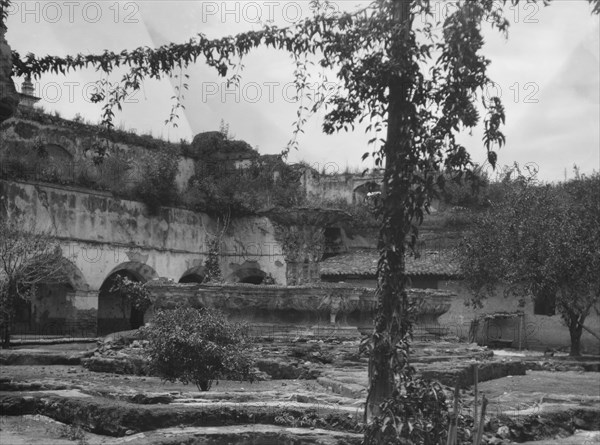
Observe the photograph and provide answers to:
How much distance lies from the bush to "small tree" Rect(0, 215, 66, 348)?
8748 millimetres

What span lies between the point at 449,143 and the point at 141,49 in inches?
75.2

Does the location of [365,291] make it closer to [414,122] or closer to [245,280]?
[414,122]

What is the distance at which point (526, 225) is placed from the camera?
63.6 ft

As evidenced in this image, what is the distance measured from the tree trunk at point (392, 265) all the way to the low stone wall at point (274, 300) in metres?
8.94

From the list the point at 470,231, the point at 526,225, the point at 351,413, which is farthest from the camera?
the point at 470,231

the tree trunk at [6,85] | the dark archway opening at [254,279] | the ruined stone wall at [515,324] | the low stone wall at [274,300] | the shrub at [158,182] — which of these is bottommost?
the ruined stone wall at [515,324]

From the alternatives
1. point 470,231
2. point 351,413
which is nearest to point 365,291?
point 351,413

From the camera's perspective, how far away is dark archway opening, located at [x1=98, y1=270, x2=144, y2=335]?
80.3ft

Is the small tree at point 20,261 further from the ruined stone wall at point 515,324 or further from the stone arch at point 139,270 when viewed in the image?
the ruined stone wall at point 515,324

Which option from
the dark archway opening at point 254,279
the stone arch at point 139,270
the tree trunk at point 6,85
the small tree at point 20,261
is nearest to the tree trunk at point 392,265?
the tree trunk at point 6,85

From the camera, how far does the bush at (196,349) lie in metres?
7.80

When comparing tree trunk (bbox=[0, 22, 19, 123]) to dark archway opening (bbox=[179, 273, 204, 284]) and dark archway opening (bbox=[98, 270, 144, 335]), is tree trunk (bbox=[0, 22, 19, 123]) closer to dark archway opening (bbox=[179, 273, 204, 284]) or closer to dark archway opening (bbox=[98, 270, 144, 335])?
dark archway opening (bbox=[98, 270, 144, 335])

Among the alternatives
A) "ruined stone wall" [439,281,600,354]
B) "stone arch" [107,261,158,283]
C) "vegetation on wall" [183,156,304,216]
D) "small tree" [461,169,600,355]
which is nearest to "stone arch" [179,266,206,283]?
"stone arch" [107,261,158,283]

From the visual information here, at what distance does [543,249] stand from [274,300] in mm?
8203
